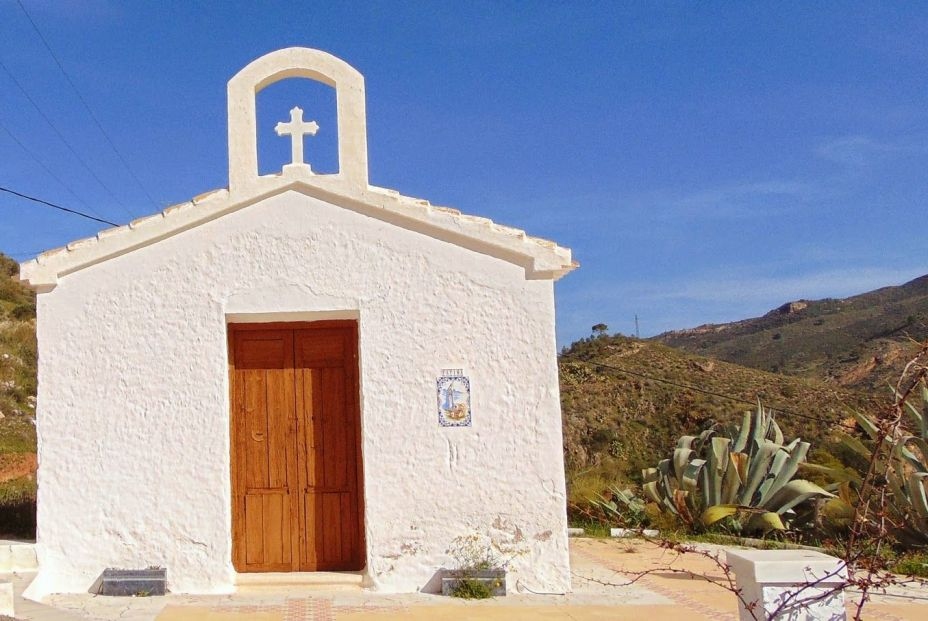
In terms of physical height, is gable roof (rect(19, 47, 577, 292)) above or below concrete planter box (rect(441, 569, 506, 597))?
above

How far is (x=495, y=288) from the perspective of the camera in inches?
311

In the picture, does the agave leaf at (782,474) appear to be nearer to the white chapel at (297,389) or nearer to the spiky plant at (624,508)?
the spiky plant at (624,508)

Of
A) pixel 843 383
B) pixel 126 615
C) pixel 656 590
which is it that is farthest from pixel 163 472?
pixel 843 383

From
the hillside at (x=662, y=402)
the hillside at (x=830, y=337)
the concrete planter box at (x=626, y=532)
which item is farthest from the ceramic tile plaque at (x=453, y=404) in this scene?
the hillside at (x=830, y=337)

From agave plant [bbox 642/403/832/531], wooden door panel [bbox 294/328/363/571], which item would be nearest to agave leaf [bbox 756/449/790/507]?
agave plant [bbox 642/403/832/531]

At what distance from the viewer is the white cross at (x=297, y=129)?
8.09 meters

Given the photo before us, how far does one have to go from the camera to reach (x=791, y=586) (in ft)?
15.0

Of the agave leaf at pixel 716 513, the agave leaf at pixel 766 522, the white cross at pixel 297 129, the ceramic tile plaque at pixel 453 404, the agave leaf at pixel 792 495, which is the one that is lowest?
the agave leaf at pixel 766 522

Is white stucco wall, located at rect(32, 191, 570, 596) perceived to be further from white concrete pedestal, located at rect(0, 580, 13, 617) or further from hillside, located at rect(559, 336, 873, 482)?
hillside, located at rect(559, 336, 873, 482)

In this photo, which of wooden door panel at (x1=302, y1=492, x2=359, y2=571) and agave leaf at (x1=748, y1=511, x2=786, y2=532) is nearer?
wooden door panel at (x1=302, y1=492, x2=359, y2=571)

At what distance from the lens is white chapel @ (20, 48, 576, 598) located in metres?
7.58

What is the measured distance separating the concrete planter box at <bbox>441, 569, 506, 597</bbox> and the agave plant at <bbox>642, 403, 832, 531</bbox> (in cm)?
404

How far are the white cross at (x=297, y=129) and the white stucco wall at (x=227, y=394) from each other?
0.48 metres

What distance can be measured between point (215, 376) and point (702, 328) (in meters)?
45.7
